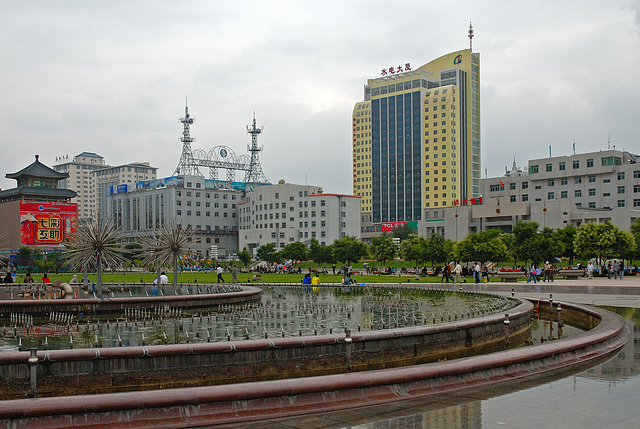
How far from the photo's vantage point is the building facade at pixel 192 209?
122 m

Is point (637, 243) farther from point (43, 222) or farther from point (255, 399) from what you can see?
point (43, 222)

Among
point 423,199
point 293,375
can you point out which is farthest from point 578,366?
point 423,199

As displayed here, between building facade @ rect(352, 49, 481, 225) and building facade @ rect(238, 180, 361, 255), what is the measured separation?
4441 cm

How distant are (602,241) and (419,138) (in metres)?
106

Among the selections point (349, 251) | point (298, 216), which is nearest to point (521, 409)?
point (349, 251)

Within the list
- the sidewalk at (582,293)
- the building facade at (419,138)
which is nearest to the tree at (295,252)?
the sidewalk at (582,293)

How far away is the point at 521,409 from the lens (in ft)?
29.3

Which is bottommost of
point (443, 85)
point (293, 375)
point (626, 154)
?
point (293, 375)

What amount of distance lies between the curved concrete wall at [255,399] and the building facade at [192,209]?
111m

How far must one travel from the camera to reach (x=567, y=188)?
96.0 metres

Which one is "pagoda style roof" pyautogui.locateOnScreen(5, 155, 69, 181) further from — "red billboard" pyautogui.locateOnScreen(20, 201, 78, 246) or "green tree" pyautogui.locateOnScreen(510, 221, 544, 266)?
"green tree" pyautogui.locateOnScreen(510, 221, 544, 266)

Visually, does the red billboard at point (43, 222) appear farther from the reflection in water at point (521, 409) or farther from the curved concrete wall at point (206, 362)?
the reflection in water at point (521, 409)

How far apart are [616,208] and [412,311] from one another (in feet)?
243

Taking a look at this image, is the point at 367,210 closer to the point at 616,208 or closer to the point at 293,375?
the point at 616,208
